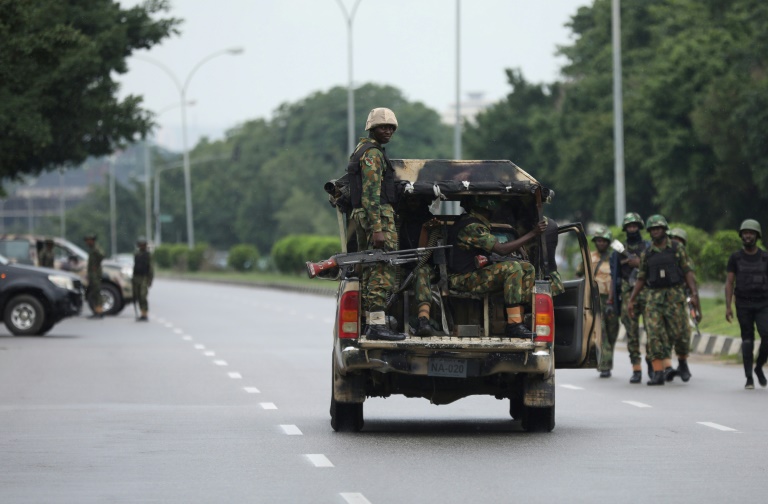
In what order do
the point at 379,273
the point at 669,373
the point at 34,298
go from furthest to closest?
1. the point at 34,298
2. the point at 669,373
3. the point at 379,273

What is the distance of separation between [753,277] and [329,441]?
22.2 feet

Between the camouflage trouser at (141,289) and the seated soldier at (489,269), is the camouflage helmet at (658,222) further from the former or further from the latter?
the camouflage trouser at (141,289)

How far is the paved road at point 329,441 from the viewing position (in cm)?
999

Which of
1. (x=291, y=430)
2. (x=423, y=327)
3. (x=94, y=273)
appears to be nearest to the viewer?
(x=423, y=327)

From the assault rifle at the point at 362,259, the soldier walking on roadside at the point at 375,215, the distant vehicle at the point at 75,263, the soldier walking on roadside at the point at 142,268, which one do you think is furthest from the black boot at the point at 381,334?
the distant vehicle at the point at 75,263

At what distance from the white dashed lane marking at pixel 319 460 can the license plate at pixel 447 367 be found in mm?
1421

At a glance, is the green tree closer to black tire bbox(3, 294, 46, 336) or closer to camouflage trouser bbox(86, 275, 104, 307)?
camouflage trouser bbox(86, 275, 104, 307)

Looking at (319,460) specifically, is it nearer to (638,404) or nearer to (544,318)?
(544,318)

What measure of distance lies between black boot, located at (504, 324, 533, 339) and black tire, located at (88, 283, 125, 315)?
27658mm

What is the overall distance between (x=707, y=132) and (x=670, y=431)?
4515 cm

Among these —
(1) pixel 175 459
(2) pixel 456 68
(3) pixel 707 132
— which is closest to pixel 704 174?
(3) pixel 707 132

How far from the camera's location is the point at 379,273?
12938 mm

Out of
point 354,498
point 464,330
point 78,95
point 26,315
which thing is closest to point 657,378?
point 464,330

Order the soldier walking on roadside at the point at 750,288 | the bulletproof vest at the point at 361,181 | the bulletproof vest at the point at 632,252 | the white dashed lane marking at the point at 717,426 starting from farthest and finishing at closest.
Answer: the bulletproof vest at the point at 632,252 → the soldier walking on roadside at the point at 750,288 → the white dashed lane marking at the point at 717,426 → the bulletproof vest at the point at 361,181
